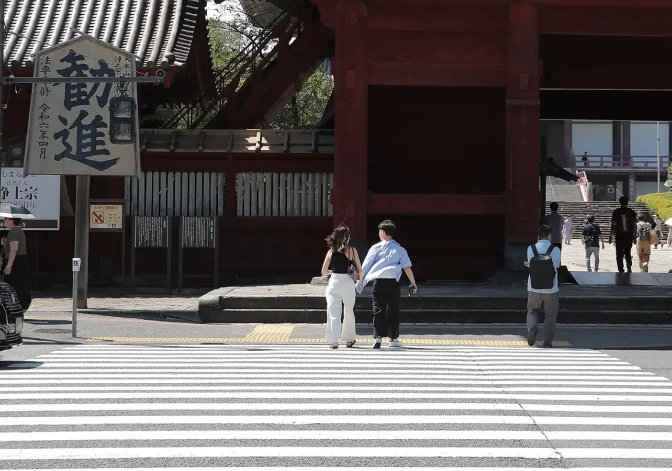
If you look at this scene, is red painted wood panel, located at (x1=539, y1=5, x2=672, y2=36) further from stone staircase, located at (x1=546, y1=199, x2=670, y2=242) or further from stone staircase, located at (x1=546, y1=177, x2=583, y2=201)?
stone staircase, located at (x1=546, y1=177, x2=583, y2=201)

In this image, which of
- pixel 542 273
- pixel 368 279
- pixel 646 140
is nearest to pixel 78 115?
pixel 368 279

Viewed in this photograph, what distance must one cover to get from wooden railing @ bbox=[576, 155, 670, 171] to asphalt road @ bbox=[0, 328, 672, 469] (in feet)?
234

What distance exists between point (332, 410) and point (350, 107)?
1159cm

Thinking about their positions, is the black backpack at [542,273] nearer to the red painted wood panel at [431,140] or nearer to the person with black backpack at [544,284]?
the person with black backpack at [544,284]

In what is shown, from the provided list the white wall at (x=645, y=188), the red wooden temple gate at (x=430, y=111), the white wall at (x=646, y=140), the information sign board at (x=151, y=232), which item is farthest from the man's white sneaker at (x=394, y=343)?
the white wall at (x=646, y=140)

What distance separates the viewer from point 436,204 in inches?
784

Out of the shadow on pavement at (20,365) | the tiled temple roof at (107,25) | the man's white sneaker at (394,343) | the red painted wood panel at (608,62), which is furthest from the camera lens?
the red painted wood panel at (608,62)

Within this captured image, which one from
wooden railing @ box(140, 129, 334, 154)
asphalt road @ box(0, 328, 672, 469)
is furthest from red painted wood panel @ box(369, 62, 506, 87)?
asphalt road @ box(0, 328, 672, 469)

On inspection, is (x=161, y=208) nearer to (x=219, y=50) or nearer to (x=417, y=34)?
(x=417, y=34)

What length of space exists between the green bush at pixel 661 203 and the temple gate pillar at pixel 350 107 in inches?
1762

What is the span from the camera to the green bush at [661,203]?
61362mm

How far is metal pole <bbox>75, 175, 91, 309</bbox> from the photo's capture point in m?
18.2

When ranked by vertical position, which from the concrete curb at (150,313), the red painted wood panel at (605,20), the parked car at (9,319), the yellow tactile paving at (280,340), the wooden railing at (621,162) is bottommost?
the yellow tactile paving at (280,340)

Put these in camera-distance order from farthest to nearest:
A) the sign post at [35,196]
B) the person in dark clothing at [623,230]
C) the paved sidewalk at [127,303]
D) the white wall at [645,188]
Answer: the white wall at [645,188] < the person in dark clothing at [623,230] < the sign post at [35,196] < the paved sidewalk at [127,303]
